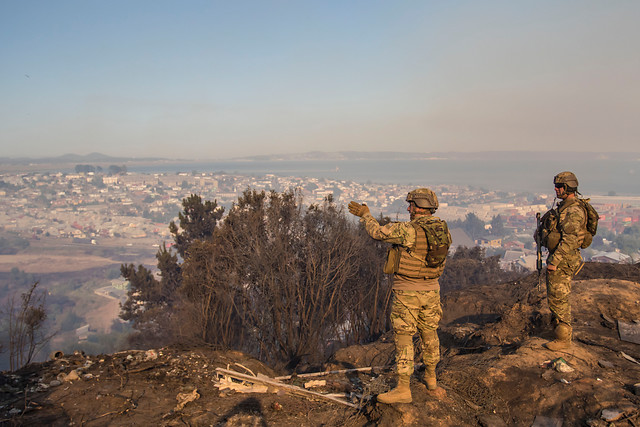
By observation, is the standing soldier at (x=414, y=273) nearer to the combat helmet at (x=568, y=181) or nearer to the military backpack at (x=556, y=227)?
the military backpack at (x=556, y=227)

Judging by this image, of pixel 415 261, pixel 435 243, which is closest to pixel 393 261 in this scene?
pixel 415 261

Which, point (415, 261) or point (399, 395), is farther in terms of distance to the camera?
point (415, 261)

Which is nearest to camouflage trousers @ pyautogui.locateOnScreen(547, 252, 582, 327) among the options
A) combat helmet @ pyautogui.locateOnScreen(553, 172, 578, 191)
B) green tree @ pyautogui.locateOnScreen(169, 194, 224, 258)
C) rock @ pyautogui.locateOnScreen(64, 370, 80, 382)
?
combat helmet @ pyautogui.locateOnScreen(553, 172, 578, 191)

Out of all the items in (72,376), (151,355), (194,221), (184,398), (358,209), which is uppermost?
(358,209)

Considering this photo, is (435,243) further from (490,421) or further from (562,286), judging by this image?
(562,286)

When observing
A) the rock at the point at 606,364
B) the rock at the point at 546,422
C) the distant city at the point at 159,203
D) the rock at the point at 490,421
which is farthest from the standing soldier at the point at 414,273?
the distant city at the point at 159,203

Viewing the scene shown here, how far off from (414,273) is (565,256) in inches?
98.2

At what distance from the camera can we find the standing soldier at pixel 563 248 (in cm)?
530

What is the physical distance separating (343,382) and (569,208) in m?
4.04

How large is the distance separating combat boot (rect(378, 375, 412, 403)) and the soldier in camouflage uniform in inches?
99.2

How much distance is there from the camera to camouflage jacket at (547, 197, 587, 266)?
17.3ft

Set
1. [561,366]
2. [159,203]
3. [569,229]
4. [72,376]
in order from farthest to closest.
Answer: [159,203] → [72,376] → [569,229] → [561,366]

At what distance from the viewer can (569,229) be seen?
5.30 meters

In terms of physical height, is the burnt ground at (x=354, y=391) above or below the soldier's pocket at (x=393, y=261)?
below
